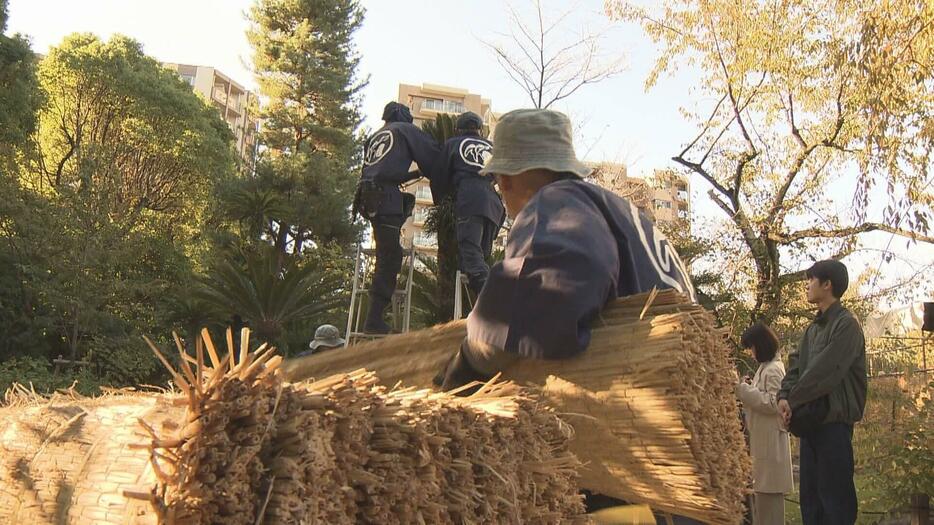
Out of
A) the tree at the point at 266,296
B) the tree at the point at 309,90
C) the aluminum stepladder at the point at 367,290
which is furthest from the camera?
the tree at the point at 309,90

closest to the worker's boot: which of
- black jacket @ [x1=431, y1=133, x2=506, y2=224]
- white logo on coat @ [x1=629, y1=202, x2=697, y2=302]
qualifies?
black jacket @ [x1=431, y1=133, x2=506, y2=224]

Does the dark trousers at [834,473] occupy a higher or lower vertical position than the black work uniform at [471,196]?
lower

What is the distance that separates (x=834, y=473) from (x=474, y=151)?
2.93 m

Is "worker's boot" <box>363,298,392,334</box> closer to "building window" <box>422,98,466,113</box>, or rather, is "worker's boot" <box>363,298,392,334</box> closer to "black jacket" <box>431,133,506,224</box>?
"black jacket" <box>431,133,506,224</box>

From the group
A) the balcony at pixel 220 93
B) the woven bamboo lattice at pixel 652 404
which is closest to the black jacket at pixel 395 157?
the woven bamboo lattice at pixel 652 404

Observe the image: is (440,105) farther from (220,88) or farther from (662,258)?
(662,258)

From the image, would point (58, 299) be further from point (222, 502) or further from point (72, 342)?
point (222, 502)

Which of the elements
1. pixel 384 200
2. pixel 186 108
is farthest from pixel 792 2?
pixel 186 108

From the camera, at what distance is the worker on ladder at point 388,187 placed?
204 inches

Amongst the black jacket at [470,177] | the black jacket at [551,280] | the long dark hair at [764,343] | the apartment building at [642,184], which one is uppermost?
the apartment building at [642,184]

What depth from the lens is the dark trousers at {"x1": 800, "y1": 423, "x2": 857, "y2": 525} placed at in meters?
4.34

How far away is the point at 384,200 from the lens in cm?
531

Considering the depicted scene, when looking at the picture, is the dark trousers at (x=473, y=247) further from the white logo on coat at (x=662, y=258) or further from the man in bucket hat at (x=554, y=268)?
the man in bucket hat at (x=554, y=268)

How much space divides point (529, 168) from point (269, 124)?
29501 millimetres
